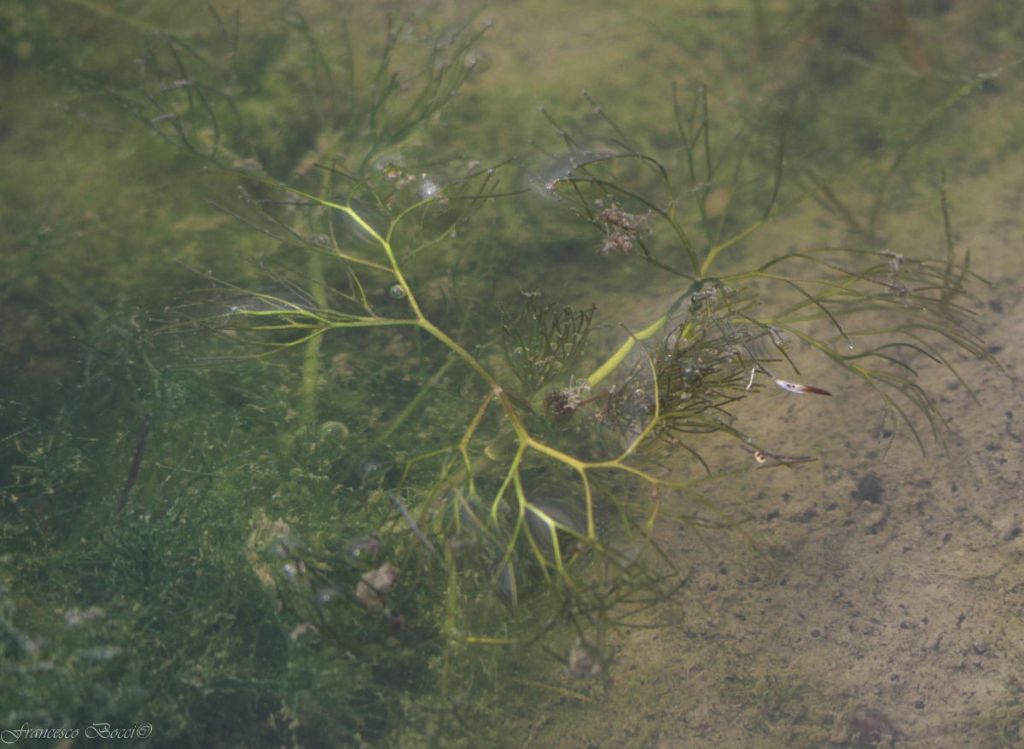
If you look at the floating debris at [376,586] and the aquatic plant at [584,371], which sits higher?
the aquatic plant at [584,371]

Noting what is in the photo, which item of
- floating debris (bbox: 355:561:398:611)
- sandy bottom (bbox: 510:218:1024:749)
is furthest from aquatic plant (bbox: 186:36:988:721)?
sandy bottom (bbox: 510:218:1024:749)

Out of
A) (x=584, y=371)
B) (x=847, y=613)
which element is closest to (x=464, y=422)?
(x=584, y=371)

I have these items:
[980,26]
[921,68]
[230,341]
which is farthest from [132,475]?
[980,26]

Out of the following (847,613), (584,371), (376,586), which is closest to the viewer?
(376,586)

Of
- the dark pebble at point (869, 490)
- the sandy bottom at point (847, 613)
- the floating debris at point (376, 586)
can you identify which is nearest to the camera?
the floating debris at point (376, 586)

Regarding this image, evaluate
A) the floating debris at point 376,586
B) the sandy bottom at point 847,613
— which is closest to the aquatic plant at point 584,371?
the floating debris at point 376,586

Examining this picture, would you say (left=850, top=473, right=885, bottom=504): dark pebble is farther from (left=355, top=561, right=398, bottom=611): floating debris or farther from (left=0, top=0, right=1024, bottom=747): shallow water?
(left=355, top=561, right=398, bottom=611): floating debris

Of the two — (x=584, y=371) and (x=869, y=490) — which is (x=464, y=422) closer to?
(x=584, y=371)

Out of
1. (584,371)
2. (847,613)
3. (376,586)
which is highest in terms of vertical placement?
(584,371)

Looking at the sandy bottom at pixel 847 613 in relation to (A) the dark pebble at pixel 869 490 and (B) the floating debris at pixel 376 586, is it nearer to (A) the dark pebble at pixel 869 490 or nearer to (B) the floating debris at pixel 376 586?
(A) the dark pebble at pixel 869 490

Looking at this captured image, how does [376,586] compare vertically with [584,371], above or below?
below
